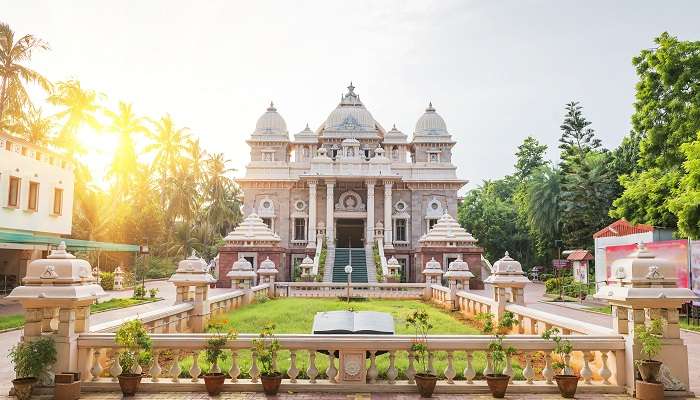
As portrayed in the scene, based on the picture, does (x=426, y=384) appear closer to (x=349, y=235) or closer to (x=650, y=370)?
(x=650, y=370)

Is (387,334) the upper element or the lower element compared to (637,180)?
lower

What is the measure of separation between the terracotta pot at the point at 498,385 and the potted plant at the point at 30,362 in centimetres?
595

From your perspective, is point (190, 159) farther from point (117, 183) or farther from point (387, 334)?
point (387, 334)

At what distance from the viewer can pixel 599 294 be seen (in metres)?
8.25

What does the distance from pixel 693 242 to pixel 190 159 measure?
46.8m

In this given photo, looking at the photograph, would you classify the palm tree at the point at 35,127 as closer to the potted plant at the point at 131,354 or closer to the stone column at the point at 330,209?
the stone column at the point at 330,209

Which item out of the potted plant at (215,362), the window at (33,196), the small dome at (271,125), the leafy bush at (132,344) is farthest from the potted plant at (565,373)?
the small dome at (271,125)

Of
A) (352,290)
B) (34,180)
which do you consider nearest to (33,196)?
(34,180)

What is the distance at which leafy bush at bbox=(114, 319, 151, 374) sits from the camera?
758 cm

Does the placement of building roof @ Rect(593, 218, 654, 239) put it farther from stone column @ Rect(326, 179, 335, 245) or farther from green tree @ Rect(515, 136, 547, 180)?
green tree @ Rect(515, 136, 547, 180)

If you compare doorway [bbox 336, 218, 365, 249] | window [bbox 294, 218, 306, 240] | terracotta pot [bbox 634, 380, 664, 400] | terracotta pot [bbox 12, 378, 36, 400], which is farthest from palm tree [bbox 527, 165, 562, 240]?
terracotta pot [bbox 12, 378, 36, 400]

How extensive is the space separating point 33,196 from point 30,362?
76.1 feet

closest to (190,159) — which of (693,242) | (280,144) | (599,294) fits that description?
(280,144)

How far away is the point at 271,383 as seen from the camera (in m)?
7.38
